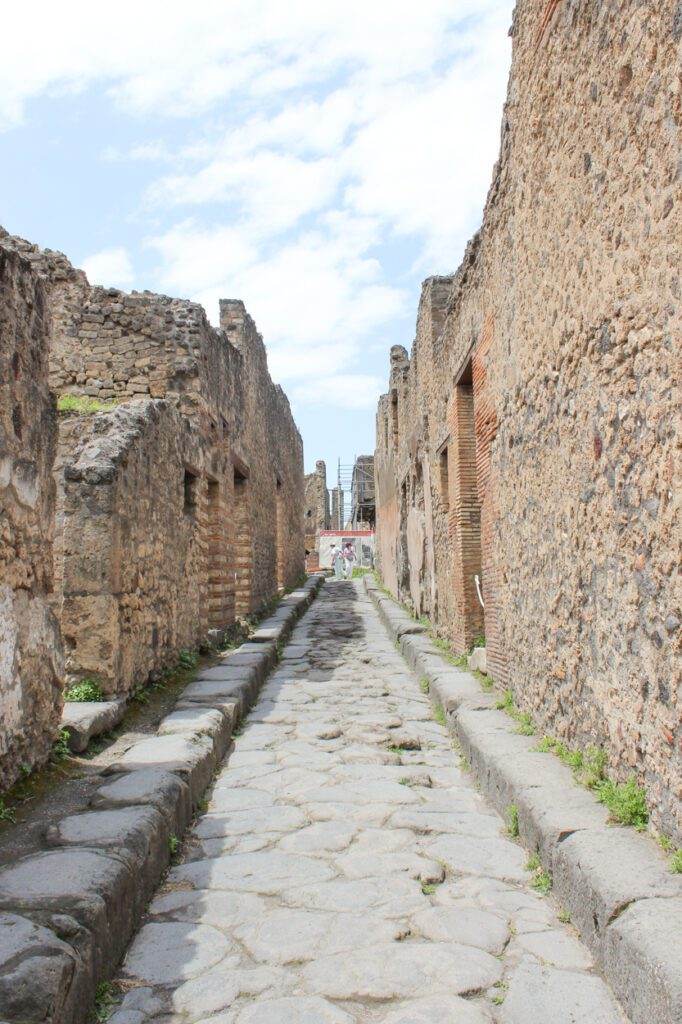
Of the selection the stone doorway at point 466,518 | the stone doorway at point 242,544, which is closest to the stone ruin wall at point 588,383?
the stone doorway at point 466,518

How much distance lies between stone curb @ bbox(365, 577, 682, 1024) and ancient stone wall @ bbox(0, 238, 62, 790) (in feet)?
6.72

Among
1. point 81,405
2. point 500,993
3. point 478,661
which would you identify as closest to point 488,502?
point 478,661

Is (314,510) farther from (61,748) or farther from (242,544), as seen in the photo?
(61,748)

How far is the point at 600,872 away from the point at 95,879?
149cm

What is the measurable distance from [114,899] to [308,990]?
2.04ft

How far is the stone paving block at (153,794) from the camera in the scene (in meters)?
3.25

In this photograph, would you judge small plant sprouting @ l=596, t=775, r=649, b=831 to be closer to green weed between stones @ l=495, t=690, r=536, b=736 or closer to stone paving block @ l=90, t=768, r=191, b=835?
green weed between stones @ l=495, t=690, r=536, b=736

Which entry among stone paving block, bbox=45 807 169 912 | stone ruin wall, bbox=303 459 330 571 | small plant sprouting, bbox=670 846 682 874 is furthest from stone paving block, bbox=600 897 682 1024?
stone ruin wall, bbox=303 459 330 571

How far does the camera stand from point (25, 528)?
354 centimetres

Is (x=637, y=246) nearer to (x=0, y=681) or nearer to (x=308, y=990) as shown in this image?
(x=308, y=990)

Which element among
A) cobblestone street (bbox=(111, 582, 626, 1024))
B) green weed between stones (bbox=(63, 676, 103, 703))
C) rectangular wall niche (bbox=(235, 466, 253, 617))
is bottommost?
cobblestone street (bbox=(111, 582, 626, 1024))

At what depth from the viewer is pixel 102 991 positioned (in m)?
2.25

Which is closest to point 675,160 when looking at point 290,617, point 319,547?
point 290,617

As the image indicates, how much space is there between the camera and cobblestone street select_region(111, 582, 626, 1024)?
2.19 m
